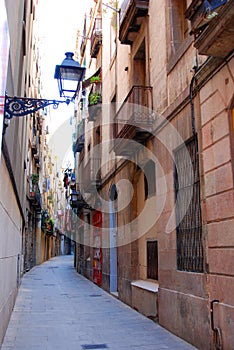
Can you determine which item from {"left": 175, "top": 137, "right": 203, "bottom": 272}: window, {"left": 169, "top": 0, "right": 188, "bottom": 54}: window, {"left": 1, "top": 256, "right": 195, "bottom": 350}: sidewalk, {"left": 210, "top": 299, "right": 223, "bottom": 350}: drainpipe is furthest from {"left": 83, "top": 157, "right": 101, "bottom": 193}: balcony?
{"left": 210, "top": 299, "right": 223, "bottom": 350}: drainpipe

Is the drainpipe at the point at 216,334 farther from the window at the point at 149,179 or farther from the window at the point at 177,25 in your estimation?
the window at the point at 177,25

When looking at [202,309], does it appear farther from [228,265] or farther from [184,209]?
[184,209]

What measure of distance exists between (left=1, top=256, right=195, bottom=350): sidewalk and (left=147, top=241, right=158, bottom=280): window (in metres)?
1.03

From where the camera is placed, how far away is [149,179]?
1007 centimetres

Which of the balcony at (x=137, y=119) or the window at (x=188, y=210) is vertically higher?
the balcony at (x=137, y=119)

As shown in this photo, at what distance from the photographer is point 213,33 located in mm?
5004

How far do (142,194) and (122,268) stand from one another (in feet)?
8.63

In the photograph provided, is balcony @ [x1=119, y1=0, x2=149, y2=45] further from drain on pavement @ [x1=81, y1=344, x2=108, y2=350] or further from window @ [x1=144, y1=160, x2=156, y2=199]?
drain on pavement @ [x1=81, y1=344, x2=108, y2=350]

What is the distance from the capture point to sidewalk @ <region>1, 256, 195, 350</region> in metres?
6.32

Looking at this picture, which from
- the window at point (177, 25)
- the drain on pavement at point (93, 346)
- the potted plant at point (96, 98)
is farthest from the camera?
the potted plant at point (96, 98)

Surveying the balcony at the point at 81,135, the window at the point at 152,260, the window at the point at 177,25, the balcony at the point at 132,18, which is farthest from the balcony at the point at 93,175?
the window at the point at 177,25

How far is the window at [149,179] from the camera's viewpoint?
9.81 metres

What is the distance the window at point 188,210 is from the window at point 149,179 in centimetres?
216

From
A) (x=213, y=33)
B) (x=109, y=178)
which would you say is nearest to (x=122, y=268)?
(x=109, y=178)
